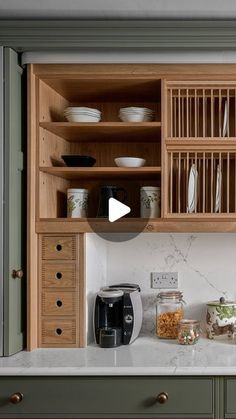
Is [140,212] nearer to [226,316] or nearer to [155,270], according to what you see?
[155,270]

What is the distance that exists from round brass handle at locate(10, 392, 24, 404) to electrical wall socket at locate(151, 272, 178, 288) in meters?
0.93

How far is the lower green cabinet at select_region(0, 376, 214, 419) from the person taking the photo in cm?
197

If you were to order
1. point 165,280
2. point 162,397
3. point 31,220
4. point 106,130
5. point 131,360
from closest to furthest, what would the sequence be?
point 162,397, point 131,360, point 31,220, point 106,130, point 165,280

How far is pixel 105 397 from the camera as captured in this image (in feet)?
6.51

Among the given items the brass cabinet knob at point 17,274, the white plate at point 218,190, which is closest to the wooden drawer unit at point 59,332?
the brass cabinet knob at point 17,274

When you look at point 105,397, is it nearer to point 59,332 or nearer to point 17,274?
point 59,332

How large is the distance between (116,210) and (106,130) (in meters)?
0.38

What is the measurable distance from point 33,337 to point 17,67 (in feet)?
3.96

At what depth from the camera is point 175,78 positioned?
2.25m

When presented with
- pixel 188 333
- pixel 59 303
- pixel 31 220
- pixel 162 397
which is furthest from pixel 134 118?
pixel 162 397

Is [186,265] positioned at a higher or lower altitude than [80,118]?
lower
